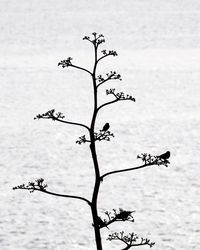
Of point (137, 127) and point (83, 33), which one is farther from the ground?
point (83, 33)

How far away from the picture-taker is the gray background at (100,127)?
508 cm

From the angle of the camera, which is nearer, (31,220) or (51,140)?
(31,220)

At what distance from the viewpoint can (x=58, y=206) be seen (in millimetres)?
5609

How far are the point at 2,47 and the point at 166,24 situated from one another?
22.2 feet

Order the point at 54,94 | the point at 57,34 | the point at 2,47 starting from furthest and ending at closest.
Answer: the point at 57,34 < the point at 2,47 < the point at 54,94

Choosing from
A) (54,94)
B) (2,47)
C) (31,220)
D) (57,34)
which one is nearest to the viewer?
(31,220)

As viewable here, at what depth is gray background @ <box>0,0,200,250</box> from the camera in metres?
5.08

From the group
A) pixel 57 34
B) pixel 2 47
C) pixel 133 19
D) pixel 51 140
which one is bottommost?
pixel 51 140

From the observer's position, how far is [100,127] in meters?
8.86

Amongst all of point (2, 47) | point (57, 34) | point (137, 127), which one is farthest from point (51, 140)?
point (57, 34)

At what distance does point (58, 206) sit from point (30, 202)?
33 cm

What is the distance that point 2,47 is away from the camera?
16125 millimetres

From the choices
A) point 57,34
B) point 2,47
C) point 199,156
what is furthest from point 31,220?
point 57,34

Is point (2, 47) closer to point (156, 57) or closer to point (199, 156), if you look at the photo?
point (156, 57)
